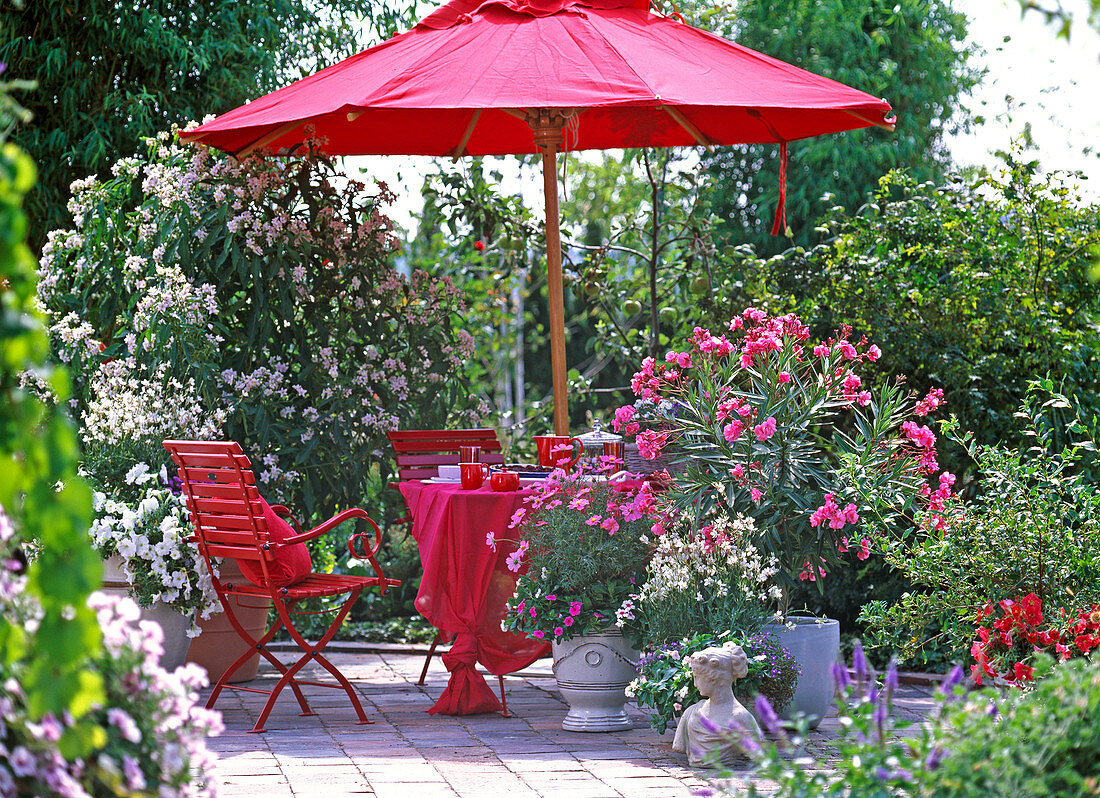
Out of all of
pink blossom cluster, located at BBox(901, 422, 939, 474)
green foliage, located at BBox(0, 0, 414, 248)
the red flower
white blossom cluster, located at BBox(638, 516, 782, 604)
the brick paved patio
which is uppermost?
green foliage, located at BBox(0, 0, 414, 248)

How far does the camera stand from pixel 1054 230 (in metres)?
5.66

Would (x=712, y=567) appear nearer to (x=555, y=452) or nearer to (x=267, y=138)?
(x=555, y=452)

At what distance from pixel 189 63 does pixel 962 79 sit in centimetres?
806

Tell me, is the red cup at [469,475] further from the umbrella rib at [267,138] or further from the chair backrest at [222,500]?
the umbrella rib at [267,138]

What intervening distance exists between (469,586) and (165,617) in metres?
1.21

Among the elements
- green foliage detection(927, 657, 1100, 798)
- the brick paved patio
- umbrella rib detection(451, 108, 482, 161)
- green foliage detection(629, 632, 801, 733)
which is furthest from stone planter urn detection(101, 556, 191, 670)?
green foliage detection(927, 657, 1100, 798)

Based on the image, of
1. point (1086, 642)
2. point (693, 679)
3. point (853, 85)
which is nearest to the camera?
point (1086, 642)

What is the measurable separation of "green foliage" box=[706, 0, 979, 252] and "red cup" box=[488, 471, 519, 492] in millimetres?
6308

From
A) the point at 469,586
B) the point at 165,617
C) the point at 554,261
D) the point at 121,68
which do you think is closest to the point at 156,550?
the point at 165,617

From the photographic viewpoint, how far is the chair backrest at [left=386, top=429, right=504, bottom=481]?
5164 mm

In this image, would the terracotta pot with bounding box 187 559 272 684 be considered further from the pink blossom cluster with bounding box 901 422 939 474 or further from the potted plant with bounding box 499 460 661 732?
the pink blossom cluster with bounding box 901 422 939 474

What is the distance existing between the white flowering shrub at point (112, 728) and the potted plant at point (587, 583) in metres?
2.08

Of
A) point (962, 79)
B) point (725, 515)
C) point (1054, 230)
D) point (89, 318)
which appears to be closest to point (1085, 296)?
point (1054, 230)

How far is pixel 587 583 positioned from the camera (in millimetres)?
4070
